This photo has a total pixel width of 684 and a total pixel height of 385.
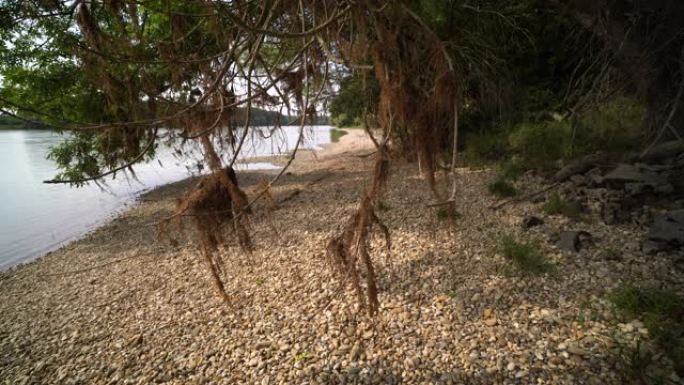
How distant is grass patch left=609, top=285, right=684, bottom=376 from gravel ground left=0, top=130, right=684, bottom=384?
0.37 ft

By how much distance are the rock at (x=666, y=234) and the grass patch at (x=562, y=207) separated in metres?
0.93

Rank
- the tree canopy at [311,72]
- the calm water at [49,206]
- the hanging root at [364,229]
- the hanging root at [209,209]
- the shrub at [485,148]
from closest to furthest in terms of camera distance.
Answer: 1. the hanging root at [364,229]
2. the tree canopy at [311,72]
3. the hanging root at [209,209]
4. the calm water at [49,206]
5. the shrub at [485,148]

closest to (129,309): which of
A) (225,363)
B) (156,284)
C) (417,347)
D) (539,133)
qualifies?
(156,284)

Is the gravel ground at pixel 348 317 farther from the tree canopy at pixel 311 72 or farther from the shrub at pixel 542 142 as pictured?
the shrub at pixel 542 142

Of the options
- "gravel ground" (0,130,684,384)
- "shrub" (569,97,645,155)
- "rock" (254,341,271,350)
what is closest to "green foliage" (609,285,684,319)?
"gravel ground" (0,130,684,384)

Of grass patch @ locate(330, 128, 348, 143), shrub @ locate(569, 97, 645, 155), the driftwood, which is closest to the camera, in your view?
the driftwood

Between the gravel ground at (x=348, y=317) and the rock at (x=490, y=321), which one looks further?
the rock at (x=490, y=321)

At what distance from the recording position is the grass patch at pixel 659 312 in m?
2.34

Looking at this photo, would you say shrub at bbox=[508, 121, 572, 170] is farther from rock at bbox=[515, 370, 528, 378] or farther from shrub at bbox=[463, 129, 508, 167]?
rock at bbox=[515, 370, 528, 378]

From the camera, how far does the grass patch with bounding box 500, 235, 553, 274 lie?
3.57 metres

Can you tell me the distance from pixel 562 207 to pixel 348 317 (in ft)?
11.5

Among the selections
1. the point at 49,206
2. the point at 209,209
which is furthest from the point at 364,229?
the point at 49,206

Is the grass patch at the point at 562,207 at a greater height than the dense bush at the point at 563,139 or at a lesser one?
lesser

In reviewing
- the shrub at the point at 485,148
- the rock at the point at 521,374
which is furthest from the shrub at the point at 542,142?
the rock at the point at 521,374
